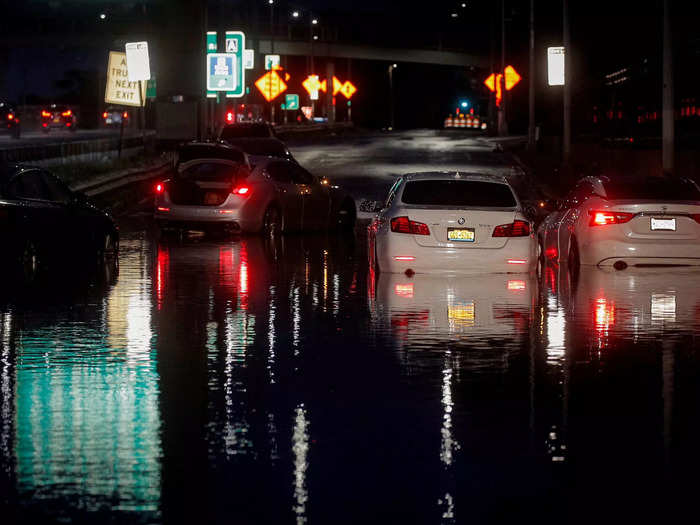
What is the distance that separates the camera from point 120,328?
14.1 metres

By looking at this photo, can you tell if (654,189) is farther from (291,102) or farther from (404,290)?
(291,102)

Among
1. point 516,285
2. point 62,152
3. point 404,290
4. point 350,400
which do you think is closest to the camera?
point 350,400

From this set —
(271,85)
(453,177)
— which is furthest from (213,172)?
(271,85)

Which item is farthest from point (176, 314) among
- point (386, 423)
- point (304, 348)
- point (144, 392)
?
point (386, 423)

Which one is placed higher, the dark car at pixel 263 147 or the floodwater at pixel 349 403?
the dark car at pixel 263 147

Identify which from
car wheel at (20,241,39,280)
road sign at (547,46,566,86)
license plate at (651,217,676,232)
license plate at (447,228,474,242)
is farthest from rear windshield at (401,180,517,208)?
road sign at (547,46,566,86)

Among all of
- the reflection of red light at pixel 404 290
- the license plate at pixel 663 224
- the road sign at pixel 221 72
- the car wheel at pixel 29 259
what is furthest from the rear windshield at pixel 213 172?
the road sign at pixel 221 72

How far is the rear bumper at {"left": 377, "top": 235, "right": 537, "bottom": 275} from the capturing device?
1880 cm

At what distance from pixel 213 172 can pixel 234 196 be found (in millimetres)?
803

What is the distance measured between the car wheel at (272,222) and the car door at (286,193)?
0.42 feet

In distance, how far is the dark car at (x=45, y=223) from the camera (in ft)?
61.9

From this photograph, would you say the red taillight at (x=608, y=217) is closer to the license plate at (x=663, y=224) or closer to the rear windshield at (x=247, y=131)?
the license plate at (x=663, y=224)

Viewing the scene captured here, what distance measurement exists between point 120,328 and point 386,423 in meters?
5.30

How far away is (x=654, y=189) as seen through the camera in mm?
20172
